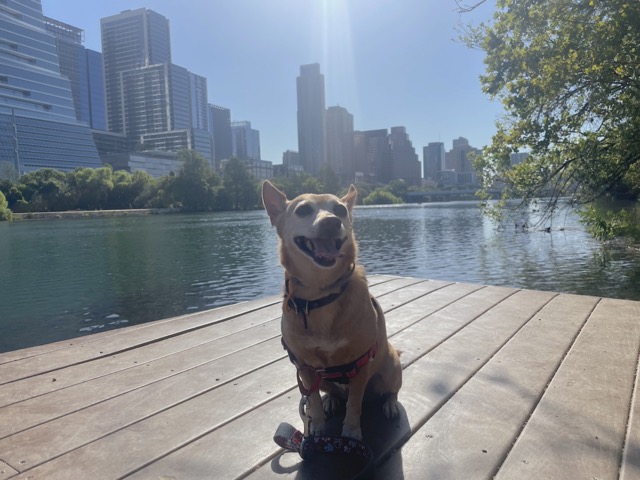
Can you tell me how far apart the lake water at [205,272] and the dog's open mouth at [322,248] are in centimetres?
833

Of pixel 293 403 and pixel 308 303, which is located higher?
pixel 308 303

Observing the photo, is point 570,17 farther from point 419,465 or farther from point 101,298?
point 101,298

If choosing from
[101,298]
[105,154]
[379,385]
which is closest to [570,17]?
[379,385]

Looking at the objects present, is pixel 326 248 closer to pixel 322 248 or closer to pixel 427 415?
pixel 322 248

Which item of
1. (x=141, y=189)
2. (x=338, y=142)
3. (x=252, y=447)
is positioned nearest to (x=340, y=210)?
(x=252, y=447)

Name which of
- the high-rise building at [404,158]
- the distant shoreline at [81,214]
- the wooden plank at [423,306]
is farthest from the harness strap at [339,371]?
the high-rise building at [404,158]

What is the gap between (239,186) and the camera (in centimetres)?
9362

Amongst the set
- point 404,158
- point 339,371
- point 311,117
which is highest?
point 311,117

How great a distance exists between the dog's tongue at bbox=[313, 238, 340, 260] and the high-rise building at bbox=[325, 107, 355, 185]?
102726mm

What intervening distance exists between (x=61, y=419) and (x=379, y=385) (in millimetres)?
1901

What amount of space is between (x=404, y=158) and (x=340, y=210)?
14665 centimetres

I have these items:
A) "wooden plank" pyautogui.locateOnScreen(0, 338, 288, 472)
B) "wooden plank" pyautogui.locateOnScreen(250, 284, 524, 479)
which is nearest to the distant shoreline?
"wooden plank" pyautogui.locateOnScreen(250, 284, 524, 479)

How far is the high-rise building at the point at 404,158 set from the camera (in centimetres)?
13862

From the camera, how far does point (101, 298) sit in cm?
1505
